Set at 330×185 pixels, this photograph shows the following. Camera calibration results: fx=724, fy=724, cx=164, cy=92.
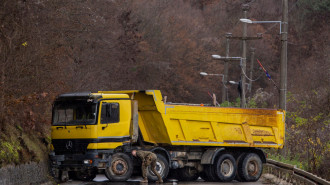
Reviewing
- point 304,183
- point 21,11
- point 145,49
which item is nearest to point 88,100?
point 21,11

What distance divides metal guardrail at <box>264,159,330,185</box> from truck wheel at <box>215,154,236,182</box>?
172 cm

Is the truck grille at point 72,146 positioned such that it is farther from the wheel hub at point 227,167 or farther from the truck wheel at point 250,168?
the truck wheel at point 250,168

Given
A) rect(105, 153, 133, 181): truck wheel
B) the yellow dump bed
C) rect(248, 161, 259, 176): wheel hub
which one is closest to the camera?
rect(105, 153, 133, 181): truck wheel

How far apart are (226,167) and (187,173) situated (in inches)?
57.5

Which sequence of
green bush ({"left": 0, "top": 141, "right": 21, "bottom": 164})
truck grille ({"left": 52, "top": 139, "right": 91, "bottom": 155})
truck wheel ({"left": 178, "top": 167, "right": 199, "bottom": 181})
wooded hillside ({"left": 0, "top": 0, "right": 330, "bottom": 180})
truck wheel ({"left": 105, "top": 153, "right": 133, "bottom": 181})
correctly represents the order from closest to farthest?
green bush ({"left": 0, "top": 141, "right": 21, "bottom": 164}) → wooded hillside ({"left": 0, "top": 0, "right": 330, "bottom": 180}) → truck grille ({"left": 52, "top": 139, "right": 91, "bottom": 155}) → truck wheel ({"left": 105, "top": 153, "right": 133, "bottom": 181}) → truck wheel ({"left": 178, "top": 167, "right": 199, "bottom": 181})

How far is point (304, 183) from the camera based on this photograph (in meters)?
22.1

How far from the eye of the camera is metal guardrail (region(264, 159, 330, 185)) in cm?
2077

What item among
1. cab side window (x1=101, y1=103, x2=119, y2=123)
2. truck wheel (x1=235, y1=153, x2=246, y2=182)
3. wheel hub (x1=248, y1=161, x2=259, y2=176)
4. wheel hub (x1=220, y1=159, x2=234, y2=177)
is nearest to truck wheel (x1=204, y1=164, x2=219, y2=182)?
wheel hub (x1=220, y1=159, x2=234, y2=177)

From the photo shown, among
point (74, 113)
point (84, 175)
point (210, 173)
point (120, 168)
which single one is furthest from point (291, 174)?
point (74, 113)

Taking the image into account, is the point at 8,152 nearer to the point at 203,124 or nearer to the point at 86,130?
the point at 86,130

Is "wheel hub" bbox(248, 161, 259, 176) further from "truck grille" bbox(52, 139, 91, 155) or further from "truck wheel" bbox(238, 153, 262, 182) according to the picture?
"truck grille" bbox(52, 139, 91, 155)

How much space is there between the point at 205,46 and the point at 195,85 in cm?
936

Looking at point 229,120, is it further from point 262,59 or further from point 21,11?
point 262,59

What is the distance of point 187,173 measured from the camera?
87.9ft
